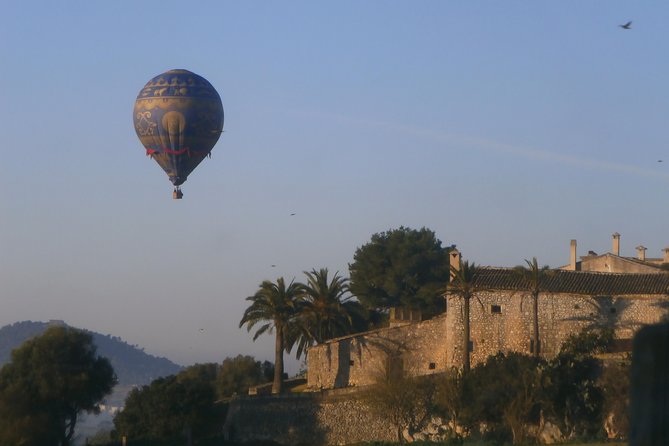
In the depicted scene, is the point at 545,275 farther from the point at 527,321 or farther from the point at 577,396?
the point at 577,396

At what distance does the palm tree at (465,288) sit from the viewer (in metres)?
48.0

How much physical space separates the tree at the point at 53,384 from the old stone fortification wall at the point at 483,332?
10994 mm

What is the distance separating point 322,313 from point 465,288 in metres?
7.85

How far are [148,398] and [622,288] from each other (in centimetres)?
1995

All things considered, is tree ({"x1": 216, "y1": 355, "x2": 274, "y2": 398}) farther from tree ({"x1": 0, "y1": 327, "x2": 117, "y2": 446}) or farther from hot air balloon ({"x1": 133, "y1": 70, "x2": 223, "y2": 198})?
hot air balloon ({"x1": 133, "y1": 70, "x2": 223, "y2": 198})

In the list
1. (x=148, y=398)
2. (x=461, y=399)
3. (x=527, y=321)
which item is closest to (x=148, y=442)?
(x=148, y=398)

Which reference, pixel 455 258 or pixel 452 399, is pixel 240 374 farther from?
pixel 452 399

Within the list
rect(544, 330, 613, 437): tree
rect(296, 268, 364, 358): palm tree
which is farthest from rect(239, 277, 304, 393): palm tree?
rect(544, 330, 613, 437): tree

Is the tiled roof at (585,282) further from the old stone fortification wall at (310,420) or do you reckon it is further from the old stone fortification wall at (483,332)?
the old stone fortification wall at (310,420)

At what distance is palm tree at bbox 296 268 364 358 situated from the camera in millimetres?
52938

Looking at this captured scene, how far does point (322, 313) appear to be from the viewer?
5341cm

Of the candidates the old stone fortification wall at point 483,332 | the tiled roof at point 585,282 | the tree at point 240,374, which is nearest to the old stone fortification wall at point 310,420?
the old stone fortification wall at point 483,332

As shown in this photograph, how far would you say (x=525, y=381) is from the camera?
42.3m

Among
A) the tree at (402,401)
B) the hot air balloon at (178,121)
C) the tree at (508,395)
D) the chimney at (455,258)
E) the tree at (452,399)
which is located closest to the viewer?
the tree at (508,395)
